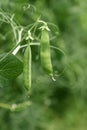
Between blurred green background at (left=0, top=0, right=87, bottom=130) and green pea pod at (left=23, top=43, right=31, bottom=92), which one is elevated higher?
green pea pod at (left=23, top=43, right=31, bottom=92)

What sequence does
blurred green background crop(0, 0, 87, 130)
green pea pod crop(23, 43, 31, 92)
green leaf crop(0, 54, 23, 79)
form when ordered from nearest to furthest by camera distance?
green pea pod crop(23, 43, 31, 92)
green leaf crop(0, 54, 23, 79)
blurred green background crop(0, 0, 87, 130)

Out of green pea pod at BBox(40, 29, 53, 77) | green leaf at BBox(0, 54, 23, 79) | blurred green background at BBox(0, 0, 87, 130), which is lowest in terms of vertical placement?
blurred green background at BBox(0, 0, 87, 130)

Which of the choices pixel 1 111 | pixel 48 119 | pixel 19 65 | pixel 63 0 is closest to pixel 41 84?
pixel 1 111

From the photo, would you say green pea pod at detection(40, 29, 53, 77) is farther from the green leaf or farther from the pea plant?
the green leaf

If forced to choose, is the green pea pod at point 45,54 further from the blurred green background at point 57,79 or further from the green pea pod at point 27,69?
the blurred green background at point 57,79

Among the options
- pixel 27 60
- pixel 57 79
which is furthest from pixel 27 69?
pixel 57 79

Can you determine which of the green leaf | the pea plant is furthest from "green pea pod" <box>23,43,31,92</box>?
the green leaf

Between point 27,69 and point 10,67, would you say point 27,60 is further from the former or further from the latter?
point 10,67

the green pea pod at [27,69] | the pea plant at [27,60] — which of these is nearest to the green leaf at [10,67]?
the pea plant at [27,60]
